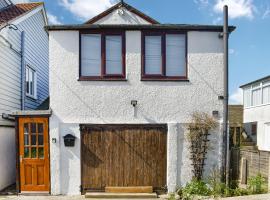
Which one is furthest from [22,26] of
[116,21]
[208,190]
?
[208,190]

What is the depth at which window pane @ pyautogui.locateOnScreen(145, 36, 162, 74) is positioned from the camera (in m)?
9.60

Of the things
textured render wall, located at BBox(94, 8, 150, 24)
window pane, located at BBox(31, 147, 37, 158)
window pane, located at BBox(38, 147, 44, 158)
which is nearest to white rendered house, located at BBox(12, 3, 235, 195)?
window pane, located at BBox(38, 147, 44, 158)

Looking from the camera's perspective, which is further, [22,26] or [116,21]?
[22,26]

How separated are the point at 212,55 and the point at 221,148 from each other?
3219 millimetres

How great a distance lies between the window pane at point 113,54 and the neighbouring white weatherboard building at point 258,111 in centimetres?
1301

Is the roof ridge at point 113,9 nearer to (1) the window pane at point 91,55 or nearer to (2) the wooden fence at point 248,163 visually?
(1) the window pane at point 91,55

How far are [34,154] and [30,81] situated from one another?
5.91 meters

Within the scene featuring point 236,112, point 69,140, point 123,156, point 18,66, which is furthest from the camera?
point 236,112

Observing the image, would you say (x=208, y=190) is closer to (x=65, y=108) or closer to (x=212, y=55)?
Answer: (x=212, y=55)

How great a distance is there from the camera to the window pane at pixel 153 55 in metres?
9.60

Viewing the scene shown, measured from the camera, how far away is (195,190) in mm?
9062

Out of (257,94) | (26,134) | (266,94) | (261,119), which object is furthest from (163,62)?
(257,94)

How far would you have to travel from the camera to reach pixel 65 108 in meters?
9.52

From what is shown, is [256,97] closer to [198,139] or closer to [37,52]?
[198,139]
